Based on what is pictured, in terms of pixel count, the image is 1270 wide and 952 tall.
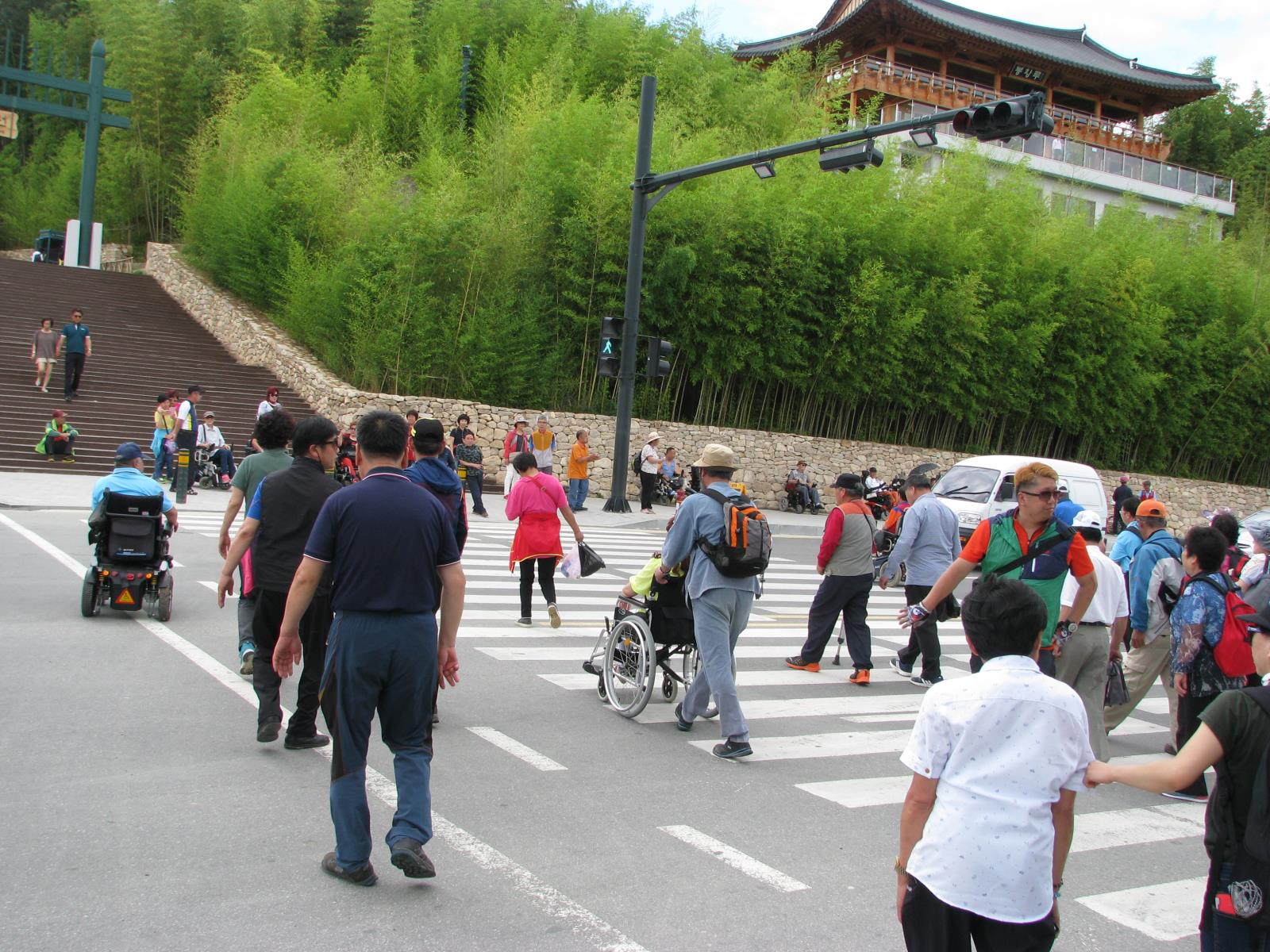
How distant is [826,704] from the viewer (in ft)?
26.0

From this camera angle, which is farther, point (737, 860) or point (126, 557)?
point (126, 557)

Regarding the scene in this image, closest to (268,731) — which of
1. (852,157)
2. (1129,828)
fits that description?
(1129,828)

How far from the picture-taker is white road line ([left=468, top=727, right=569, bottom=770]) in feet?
19.2

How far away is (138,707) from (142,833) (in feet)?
6.73

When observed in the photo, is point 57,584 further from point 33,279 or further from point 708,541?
point 33,279

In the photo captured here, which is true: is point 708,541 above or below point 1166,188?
below

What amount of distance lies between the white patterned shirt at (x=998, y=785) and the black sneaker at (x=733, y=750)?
349 cm

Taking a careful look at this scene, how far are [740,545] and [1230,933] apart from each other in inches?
141

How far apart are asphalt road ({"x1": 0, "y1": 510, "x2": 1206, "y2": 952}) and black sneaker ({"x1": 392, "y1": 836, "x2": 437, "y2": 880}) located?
94mm

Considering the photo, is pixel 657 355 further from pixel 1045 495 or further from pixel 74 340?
pixel 1045 495

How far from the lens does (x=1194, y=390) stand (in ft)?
105

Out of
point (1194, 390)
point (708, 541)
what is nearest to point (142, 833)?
point (708, 541)

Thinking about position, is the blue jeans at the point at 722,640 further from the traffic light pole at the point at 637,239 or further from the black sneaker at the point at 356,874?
the traffic light pole at the point at 637,239

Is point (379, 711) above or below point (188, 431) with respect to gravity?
below
